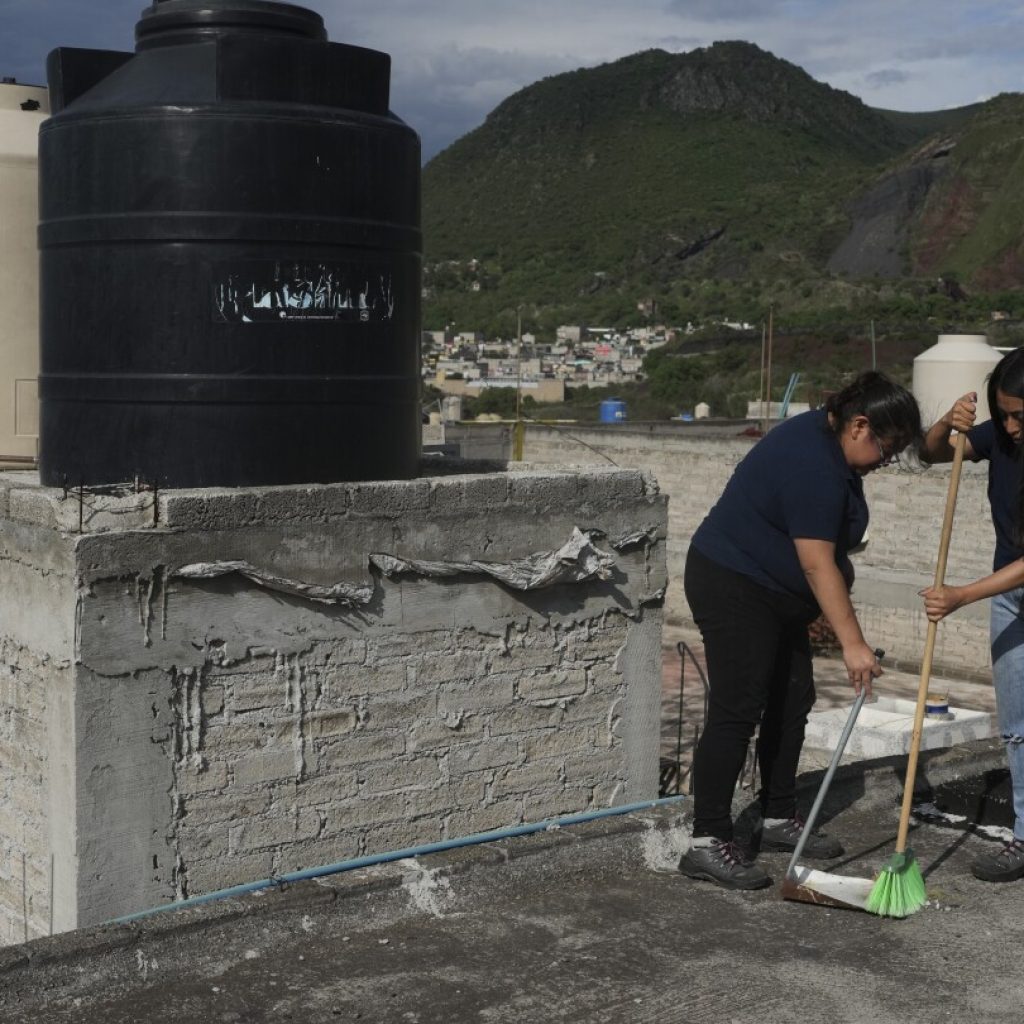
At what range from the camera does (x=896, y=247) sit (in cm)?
9344

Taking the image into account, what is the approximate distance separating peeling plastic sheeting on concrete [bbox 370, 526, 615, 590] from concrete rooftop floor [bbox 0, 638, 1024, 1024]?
3.75 feet

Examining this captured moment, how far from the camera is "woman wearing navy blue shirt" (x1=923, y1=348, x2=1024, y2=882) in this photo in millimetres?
4266

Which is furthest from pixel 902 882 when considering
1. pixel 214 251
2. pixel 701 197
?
pixel 701 197

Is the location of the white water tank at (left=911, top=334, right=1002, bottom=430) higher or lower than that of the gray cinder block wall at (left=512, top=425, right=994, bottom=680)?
higher

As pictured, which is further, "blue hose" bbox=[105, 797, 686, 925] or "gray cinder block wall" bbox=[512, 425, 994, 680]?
"gray cinder block wall" bbox=[512, 425, 994, 680]

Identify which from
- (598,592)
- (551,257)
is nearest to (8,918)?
(598,592)

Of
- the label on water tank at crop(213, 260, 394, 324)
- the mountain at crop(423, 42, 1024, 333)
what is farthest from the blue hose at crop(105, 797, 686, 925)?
the mountain at crop(423, 42, 1024, 333)

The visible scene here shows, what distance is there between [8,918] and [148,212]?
7.93ft

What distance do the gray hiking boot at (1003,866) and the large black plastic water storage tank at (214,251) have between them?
8.11 ft

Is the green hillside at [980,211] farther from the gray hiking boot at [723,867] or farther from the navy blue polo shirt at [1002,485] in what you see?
the gray hiking boot at [723,867]

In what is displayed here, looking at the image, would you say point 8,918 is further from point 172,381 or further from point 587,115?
point 587,115

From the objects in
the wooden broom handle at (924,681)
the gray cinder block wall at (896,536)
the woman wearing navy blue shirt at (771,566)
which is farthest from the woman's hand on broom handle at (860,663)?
the gray cinder block wall at (896,536)

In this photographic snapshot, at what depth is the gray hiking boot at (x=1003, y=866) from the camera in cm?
444

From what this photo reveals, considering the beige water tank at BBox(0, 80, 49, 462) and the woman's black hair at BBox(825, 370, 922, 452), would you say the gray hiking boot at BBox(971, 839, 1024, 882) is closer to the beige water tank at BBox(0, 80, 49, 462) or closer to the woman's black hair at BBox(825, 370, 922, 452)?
the woman's black hair at BBox(825, 370, 922, 452)
